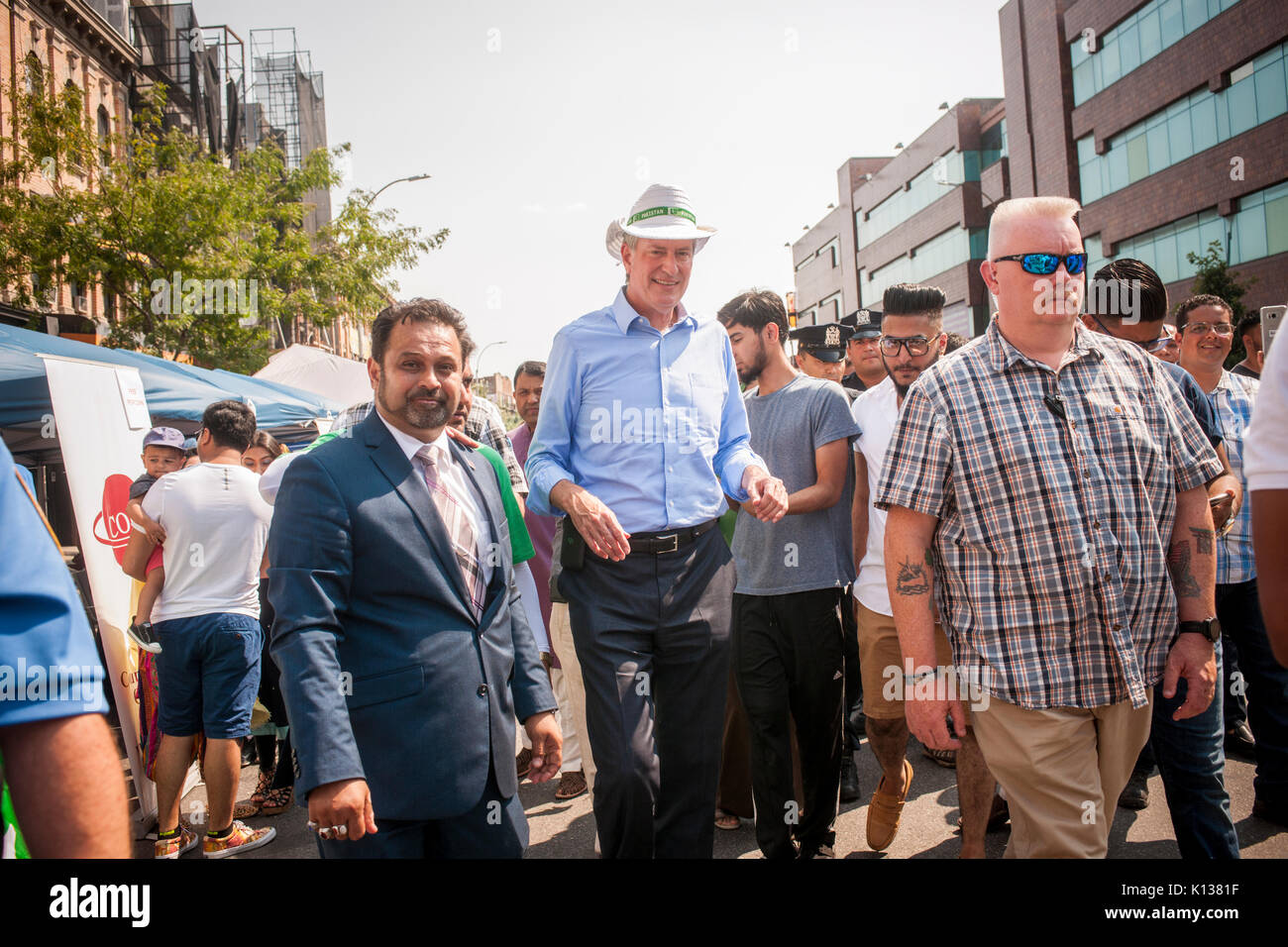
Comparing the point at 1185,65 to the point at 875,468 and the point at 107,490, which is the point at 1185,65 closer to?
the point at 875,468

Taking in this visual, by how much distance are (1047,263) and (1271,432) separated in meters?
1.28

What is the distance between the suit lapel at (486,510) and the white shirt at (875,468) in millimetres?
2149

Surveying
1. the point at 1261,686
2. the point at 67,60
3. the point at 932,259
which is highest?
the point at 932,259

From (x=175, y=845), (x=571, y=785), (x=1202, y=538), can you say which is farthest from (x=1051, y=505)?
(x=175, y=845)

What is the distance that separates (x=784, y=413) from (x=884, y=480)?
1540 millimetres

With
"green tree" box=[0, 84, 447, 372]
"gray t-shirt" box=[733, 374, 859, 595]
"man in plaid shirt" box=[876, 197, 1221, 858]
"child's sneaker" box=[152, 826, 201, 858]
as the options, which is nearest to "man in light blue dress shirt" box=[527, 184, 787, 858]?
"man in plaid shirt" box=[876, 197, 1221, 858]

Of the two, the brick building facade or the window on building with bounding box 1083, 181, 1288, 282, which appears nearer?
the window on building with bounding box 1083, 181, 1288, 282

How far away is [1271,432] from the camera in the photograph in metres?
1.55

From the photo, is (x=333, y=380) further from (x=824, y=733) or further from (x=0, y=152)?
(x=824, y=733)

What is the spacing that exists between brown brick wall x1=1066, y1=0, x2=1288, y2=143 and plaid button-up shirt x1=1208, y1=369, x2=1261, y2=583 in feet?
85.1

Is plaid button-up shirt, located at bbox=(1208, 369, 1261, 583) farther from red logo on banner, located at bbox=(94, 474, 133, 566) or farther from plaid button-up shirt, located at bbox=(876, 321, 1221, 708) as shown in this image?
red logo on banner, located at bbox=(94, 474, 133, 566)

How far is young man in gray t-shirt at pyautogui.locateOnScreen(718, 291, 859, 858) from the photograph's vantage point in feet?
13.1

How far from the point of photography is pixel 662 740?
3.11m
